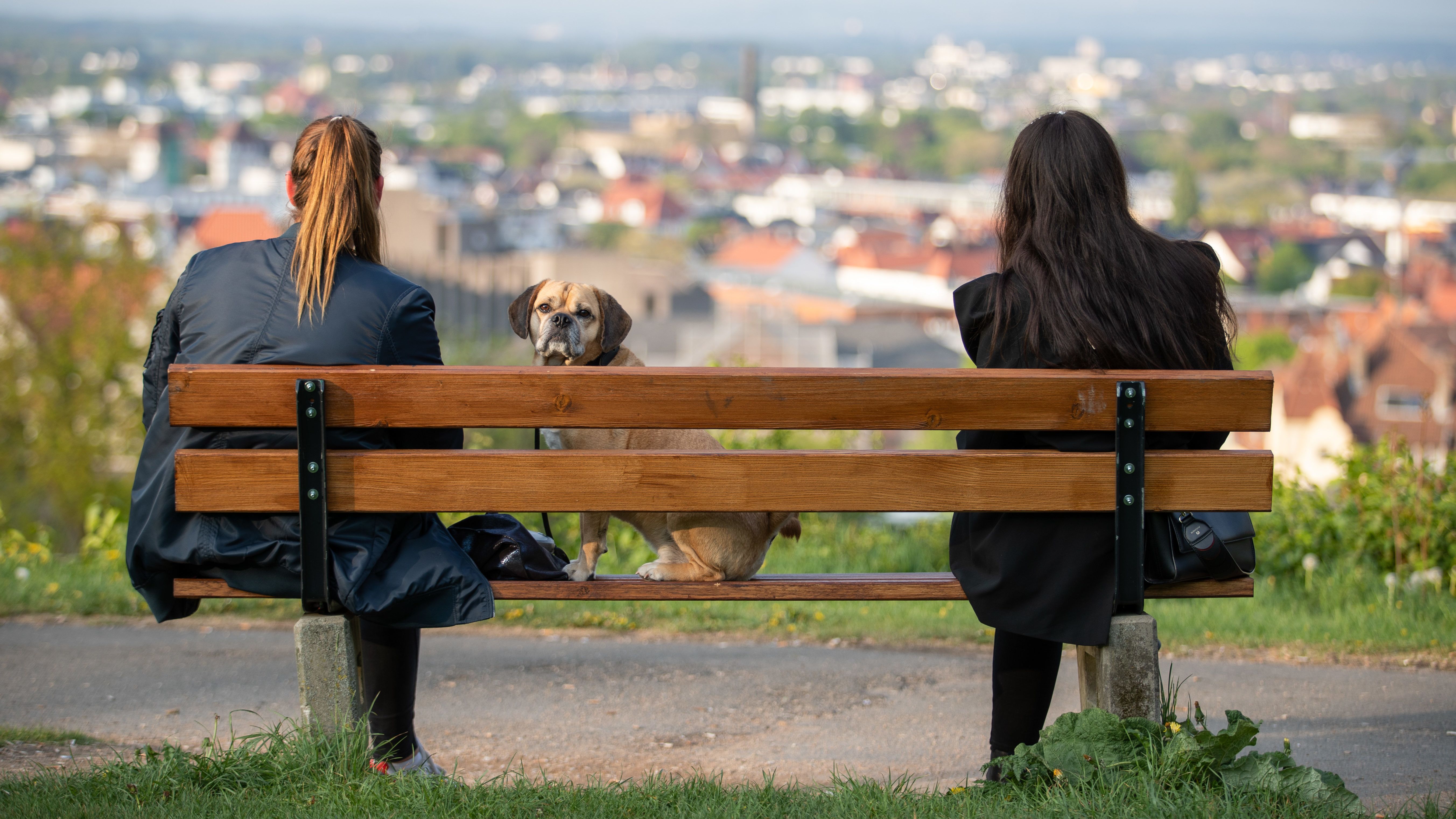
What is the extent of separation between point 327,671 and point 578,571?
2.40 ft

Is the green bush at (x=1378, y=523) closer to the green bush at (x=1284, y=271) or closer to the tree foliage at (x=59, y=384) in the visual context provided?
the tree foliage at (x=59, y=384)

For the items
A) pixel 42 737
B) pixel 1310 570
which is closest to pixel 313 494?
pixel 42 737

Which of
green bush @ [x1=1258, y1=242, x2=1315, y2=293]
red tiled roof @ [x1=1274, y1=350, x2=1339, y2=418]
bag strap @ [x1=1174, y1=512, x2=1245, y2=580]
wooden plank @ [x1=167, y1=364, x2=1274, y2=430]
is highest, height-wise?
green bush @ [x1=1258, y1=242, x2=1315, y2=293]

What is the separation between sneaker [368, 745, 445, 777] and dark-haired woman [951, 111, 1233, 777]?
53.5 inches

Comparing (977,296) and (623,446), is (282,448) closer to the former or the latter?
(623,446)

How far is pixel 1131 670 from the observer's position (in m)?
2.97

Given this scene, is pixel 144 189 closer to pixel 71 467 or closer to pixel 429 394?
pixel 71 467

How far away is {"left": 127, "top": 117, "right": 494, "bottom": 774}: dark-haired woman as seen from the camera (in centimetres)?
300

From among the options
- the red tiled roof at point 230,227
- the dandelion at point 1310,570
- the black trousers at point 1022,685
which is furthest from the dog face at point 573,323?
the red tiled roof at point 230,227

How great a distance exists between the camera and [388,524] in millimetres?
3037

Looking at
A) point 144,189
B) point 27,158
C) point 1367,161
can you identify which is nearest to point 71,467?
point 144,189

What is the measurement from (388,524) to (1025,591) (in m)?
1.48

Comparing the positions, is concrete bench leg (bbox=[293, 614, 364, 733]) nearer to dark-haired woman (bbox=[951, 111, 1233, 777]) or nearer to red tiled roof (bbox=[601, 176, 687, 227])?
dark-haired woman (bbox=[951, 111, 1233, 777])

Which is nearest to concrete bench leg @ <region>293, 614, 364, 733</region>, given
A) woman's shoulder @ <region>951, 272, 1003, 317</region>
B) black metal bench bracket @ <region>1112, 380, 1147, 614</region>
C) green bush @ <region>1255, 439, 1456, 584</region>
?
woman's shoulder @ <region>951, 272, 1003, 317</region>
